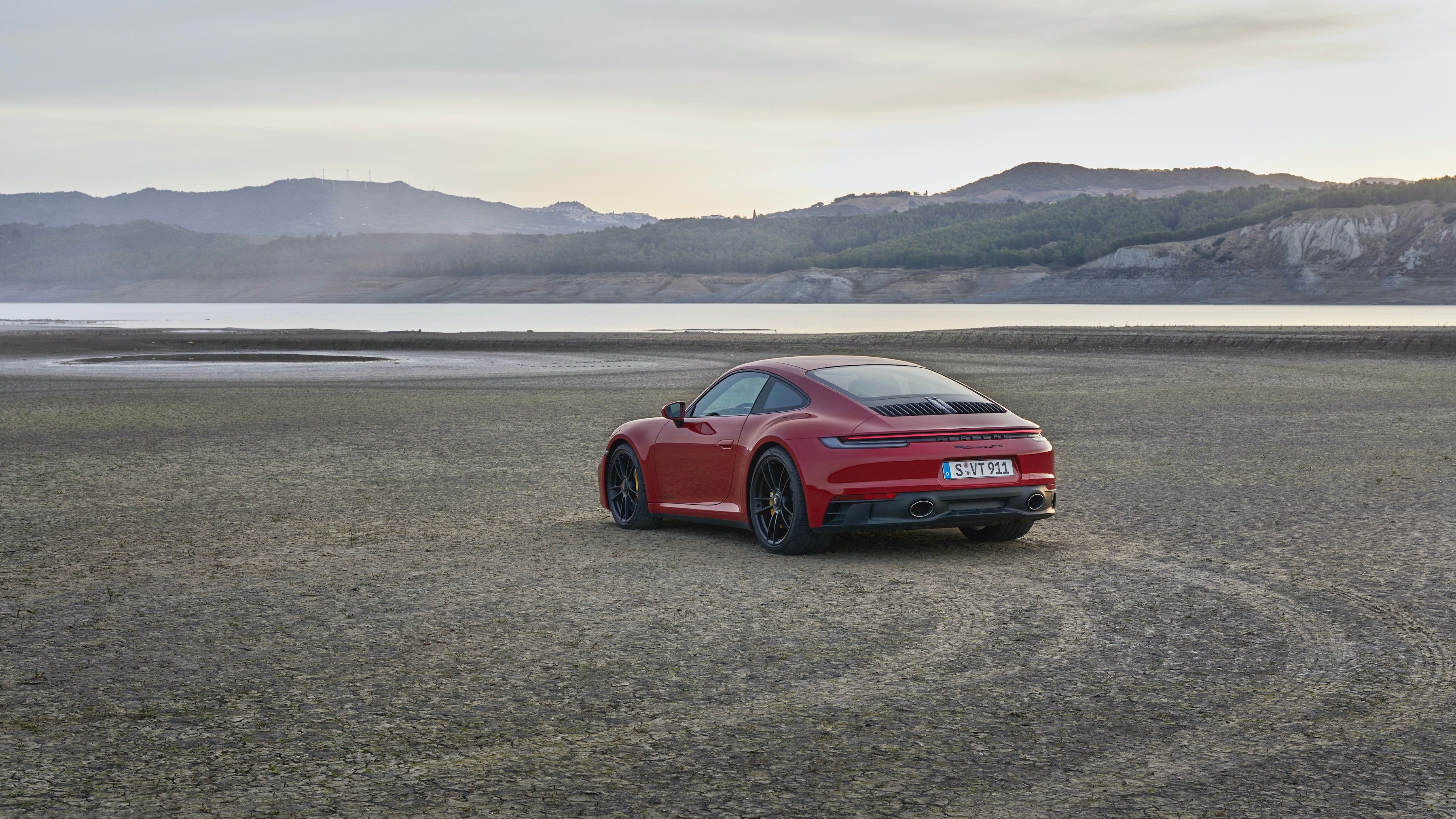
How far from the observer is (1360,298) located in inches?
6969

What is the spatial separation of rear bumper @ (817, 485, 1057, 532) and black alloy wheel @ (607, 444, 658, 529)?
81.2 inches

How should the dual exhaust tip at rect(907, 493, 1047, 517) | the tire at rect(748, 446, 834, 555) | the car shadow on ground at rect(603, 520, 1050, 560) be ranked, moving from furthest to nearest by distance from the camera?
the car shadow on ground at rect(603, 520, 1050, 560) → the tire at rect(748, 446, 834, 555) → the dual exhaust tip at rect(907, 493, 1047, 517)

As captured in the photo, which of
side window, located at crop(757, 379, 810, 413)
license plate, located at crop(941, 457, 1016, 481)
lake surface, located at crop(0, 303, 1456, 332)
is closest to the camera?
license plate, located at crop(941, 457, 1016, 481)

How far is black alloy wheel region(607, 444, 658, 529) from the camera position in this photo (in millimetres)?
10562

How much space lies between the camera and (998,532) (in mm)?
9883

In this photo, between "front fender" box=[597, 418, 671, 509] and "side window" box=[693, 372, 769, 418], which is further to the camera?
"front fender" box=[597, 418, 671, 509]

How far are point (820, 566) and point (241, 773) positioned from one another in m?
4.72

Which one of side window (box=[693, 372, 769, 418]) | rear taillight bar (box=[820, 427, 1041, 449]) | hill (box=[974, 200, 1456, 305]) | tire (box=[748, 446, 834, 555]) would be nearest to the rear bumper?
tire (box=[748, 446, 834, 555])

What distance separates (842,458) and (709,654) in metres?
2.67

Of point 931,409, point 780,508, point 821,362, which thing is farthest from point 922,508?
point 821,362

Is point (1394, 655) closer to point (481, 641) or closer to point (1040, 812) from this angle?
point (1040, 812)

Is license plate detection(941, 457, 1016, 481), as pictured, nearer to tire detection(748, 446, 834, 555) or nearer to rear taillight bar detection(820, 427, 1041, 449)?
rear taillight bar detection(820, 427, 1041, 449)

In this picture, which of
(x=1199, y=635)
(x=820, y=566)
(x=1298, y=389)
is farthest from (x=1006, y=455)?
(x=1298, y=389)

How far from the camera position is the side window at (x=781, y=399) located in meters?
9.55
